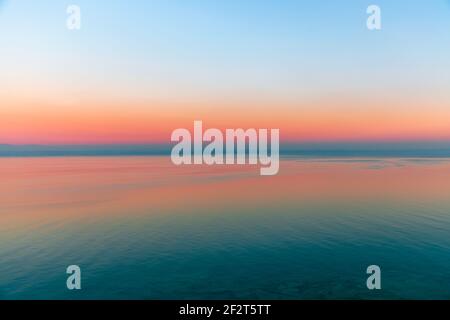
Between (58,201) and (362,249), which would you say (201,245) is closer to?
(362,249)

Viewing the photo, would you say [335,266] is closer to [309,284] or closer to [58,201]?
[309,284]

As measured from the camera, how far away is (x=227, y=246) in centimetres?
2241

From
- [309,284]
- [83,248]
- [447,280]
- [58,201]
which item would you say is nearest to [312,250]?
[309,284]

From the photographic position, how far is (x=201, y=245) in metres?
22.8

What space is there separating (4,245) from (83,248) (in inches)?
204

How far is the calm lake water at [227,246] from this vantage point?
16.8 m

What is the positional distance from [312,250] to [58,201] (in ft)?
102

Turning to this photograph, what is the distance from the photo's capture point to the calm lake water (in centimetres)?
1675

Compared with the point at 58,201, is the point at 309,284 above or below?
below

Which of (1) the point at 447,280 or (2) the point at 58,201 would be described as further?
(2) the point at 58,201

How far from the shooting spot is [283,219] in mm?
29312
